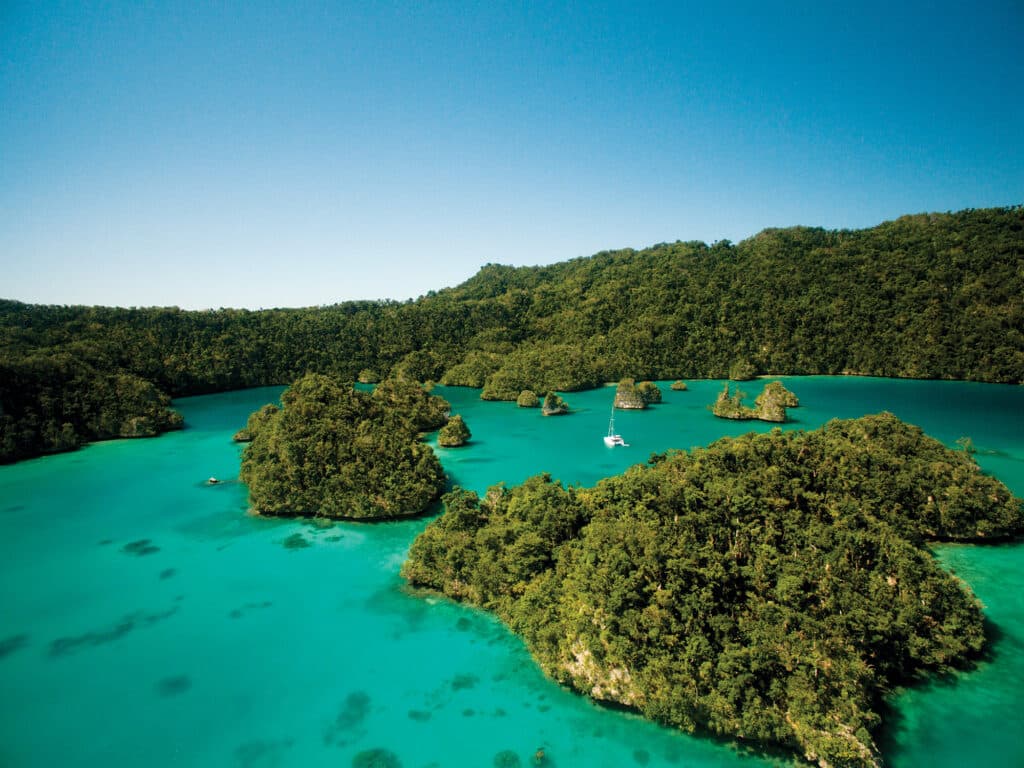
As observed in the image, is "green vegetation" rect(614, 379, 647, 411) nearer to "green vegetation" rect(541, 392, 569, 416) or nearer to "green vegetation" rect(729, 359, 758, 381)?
"green vegetation" rect(541, 392, 569, 416)

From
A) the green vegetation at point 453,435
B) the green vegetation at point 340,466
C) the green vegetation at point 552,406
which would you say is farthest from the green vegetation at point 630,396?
the green vegetation at point 340,466

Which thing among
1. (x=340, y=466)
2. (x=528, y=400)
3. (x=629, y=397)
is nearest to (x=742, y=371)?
(x=629, y=397)

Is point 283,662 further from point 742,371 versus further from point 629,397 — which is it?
point 742,371

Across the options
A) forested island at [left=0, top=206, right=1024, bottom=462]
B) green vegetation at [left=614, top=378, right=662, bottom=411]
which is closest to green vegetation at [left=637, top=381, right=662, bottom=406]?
green vegetation at [left=614, top=378, right=662, bottom=411]

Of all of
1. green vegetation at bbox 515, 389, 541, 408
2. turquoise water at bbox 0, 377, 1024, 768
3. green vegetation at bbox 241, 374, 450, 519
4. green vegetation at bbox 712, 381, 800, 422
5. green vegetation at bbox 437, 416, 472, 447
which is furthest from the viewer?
green vegetation at bbox 515, 389, 541, 408

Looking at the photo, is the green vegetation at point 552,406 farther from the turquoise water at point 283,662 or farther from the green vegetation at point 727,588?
the green vegetation at point 727,588

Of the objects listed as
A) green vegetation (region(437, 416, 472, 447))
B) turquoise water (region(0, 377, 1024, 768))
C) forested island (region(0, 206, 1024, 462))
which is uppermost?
forested island (region(0, 206, 1024, 462))

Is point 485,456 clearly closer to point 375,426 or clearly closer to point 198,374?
point 375,426
